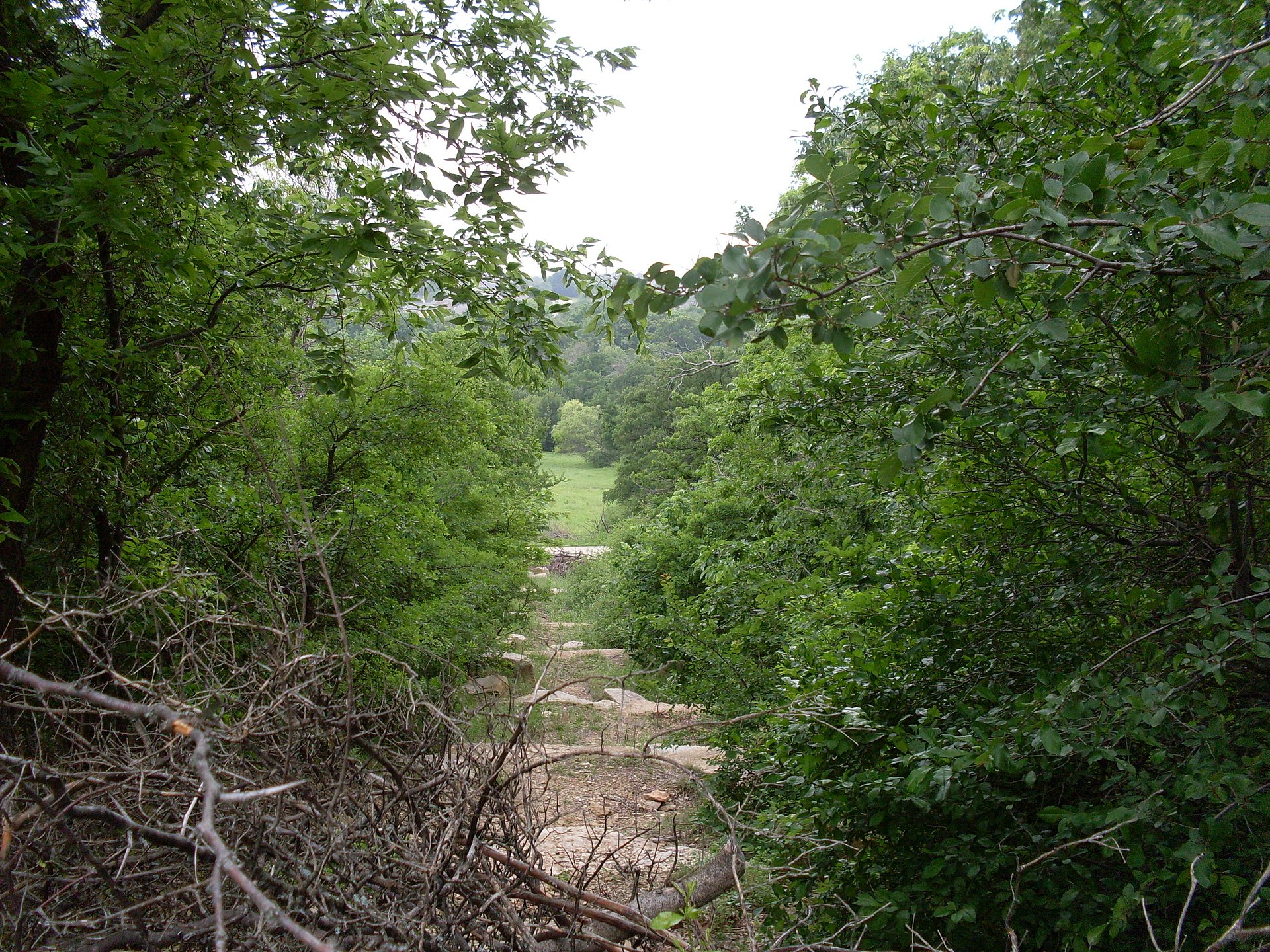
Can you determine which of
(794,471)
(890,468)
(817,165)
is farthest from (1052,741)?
(794,471)

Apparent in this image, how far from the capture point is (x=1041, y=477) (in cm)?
300

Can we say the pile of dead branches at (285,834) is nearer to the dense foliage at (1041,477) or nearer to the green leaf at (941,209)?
the dense foliage at (1041,477)

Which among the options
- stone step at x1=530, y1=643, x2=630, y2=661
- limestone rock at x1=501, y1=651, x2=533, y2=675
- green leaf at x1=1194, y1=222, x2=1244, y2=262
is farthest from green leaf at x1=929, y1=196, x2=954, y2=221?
stone step at x1=530, y1=643, x2=630, y2=661

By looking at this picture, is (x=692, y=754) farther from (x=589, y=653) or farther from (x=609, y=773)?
(x=589, y=653)

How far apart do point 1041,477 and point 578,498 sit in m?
39.8

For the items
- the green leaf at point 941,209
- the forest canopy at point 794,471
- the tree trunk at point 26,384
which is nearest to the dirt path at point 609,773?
the forest canopy at point 794,471

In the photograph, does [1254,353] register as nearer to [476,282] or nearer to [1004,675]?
[1004,675]

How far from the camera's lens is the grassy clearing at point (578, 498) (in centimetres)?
3416

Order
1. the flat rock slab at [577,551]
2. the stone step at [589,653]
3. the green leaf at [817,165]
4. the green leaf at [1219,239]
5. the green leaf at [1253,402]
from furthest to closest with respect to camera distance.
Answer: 1. the flat rock slab at [577,551]
2. the stone step at [589,653]
3. the green leaf at [817,165]
4. the green leaf at [1253,402]
5. the green leaf at [1219,239]

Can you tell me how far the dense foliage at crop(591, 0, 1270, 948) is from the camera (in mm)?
1721

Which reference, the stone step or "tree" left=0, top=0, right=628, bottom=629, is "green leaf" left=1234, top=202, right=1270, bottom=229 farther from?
the stone step

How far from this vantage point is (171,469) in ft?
16.6

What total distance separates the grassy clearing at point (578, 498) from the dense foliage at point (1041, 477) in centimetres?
2225

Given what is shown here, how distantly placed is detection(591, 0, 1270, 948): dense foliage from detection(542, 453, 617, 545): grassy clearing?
73.0ft
